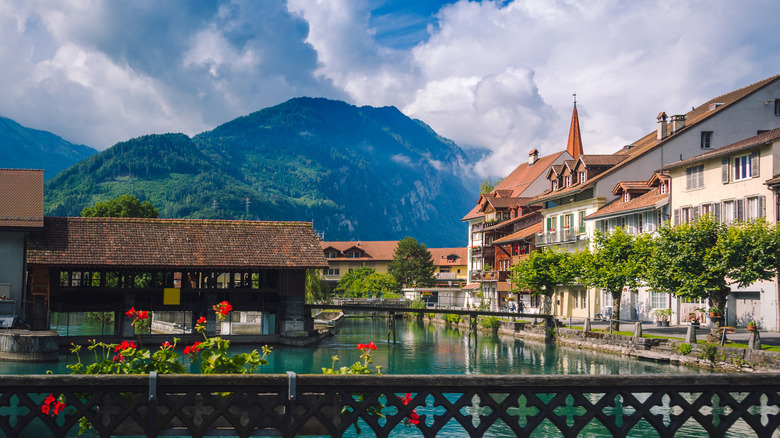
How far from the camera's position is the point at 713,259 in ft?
111

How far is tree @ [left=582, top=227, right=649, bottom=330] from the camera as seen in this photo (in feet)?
141

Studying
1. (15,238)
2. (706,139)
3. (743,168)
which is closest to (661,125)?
(706,139)

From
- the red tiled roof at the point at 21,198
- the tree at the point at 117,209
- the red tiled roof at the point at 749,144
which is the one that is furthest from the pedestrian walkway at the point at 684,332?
the tree at the point at 117,209

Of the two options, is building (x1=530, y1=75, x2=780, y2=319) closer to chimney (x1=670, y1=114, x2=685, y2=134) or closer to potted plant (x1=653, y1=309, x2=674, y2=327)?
chimney (x1=670, y1=114, x2=685, y2=134)

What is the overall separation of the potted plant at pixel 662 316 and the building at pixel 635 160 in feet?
18.8

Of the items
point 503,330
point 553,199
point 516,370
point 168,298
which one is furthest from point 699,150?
point 168,298

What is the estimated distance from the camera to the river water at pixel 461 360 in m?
32.6

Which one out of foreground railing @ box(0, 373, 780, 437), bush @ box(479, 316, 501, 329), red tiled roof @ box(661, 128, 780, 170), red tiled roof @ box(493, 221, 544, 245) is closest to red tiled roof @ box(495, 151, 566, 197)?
red tiled roof @ box(493, 221, 544, 245)

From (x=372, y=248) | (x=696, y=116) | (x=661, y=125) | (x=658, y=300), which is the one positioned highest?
(x=696, y=116)

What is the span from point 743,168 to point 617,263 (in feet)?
29.3

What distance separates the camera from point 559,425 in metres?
6.53

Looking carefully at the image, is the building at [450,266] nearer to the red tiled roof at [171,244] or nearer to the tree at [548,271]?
the tree at [548,271]

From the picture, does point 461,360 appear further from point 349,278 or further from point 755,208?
point 349,278

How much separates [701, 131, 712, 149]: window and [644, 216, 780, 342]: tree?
17471mm
